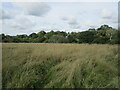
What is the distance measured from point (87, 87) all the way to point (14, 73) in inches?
80.1

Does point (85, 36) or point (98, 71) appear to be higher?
point (85, 36)

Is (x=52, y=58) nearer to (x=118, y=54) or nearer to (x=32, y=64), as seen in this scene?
(x=32, y=64)

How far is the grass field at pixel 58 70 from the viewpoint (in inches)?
178

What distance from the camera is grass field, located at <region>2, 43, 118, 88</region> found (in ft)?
14.8

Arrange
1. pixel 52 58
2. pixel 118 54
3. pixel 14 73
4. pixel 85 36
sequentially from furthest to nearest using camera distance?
pixel 85 36 → pixel 118 54 → pixel 52 58 → pixel 14 73

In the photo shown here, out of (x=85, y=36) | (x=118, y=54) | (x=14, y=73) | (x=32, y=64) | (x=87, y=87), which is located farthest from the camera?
(x=85, y=36)

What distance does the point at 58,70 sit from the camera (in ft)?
16.8

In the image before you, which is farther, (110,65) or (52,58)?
(52,58)

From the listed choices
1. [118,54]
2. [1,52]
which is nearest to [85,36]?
[118,54]

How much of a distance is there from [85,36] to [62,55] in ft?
41.3

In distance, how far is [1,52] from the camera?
234 inches

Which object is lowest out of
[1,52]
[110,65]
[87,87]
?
[87,87]

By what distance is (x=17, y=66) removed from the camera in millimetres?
5086

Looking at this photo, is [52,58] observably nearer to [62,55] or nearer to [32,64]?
[62,55]
